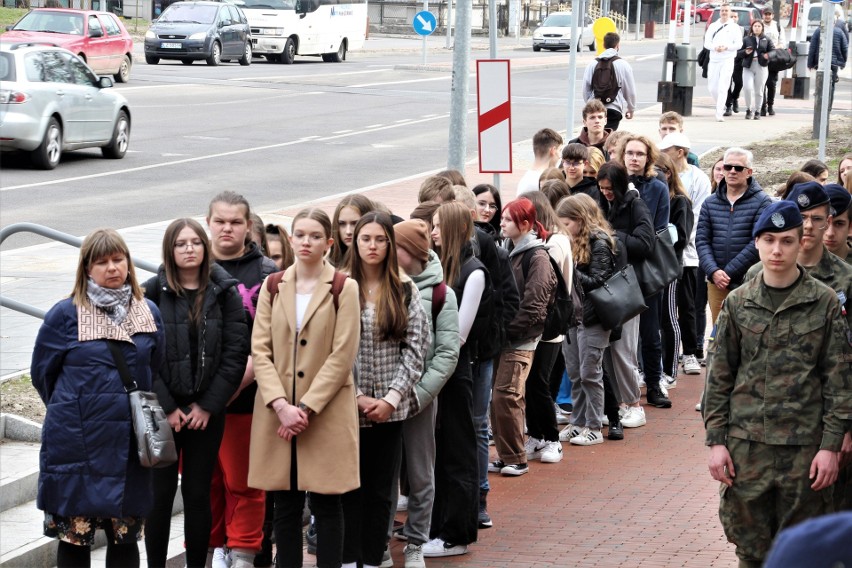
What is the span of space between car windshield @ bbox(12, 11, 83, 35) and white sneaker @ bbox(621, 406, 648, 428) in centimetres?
2529

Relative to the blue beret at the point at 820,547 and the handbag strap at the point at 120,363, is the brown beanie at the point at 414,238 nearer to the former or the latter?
the handbag strap at the point at 120,363

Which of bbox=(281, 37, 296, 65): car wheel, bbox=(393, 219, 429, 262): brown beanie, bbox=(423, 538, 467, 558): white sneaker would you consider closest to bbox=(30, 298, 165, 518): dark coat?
bbox=(393, 219, 429, 262): brown beanie

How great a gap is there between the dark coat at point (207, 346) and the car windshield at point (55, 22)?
27.3 metres

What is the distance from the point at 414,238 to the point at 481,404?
1.26 meters

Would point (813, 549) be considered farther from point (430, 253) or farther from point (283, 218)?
point (283, 218)

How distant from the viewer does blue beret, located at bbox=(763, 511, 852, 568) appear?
1715 millimetres

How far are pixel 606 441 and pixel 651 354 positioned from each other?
43.8 inches

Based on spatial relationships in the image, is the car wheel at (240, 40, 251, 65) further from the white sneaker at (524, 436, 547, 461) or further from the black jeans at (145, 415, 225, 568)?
the black jeans at (145, 415, 225, 568)

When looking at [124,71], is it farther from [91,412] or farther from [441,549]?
[91,412]

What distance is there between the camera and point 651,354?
32.5 feet

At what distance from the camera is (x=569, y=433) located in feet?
29.9

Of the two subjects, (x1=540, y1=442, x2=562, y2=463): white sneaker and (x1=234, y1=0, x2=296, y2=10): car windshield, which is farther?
(x1=234, y1=0, x2=296, y2=10): car windshield

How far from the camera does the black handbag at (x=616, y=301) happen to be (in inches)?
343

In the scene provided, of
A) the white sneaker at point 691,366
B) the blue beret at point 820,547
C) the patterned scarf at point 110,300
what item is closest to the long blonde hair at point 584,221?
the white sneaker at point 691,366
